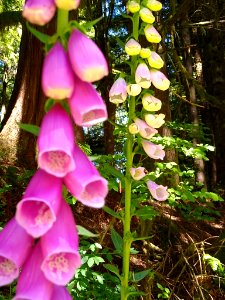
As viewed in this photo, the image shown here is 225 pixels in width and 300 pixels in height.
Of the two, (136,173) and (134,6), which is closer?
(136,173)

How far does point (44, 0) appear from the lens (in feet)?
2.85

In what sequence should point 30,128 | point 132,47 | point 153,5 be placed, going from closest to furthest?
point 30,128 → point 132,47 → point 153,5

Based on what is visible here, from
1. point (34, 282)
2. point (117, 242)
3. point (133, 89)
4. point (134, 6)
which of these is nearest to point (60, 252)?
point (34, 282)

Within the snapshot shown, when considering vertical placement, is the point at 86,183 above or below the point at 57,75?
below

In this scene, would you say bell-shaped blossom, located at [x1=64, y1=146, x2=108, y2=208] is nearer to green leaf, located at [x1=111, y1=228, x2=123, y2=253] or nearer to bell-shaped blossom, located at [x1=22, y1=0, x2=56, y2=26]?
bell-shaped blossom, located at [x1=22, y1=0, x2=56, y2=26]

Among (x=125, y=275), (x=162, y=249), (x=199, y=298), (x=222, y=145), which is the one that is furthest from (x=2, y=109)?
(x=125, y=275)

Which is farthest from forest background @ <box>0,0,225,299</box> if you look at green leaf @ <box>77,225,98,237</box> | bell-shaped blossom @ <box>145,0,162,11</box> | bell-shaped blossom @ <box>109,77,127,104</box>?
green leaf @ <box>77,225,98,237</box>

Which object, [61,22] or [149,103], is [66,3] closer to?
[61,22]

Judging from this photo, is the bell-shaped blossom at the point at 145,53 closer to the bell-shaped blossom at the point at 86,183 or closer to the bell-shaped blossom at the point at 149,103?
A: the bell-shaped blossom at the point at 149,103

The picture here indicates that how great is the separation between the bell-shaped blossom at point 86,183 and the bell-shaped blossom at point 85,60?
15cm

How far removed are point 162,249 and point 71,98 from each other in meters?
4.71

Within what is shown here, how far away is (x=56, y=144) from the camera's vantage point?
84cm

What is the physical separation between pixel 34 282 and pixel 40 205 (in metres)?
0.14

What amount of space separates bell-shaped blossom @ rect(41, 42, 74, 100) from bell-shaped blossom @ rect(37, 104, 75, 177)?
52 mm
